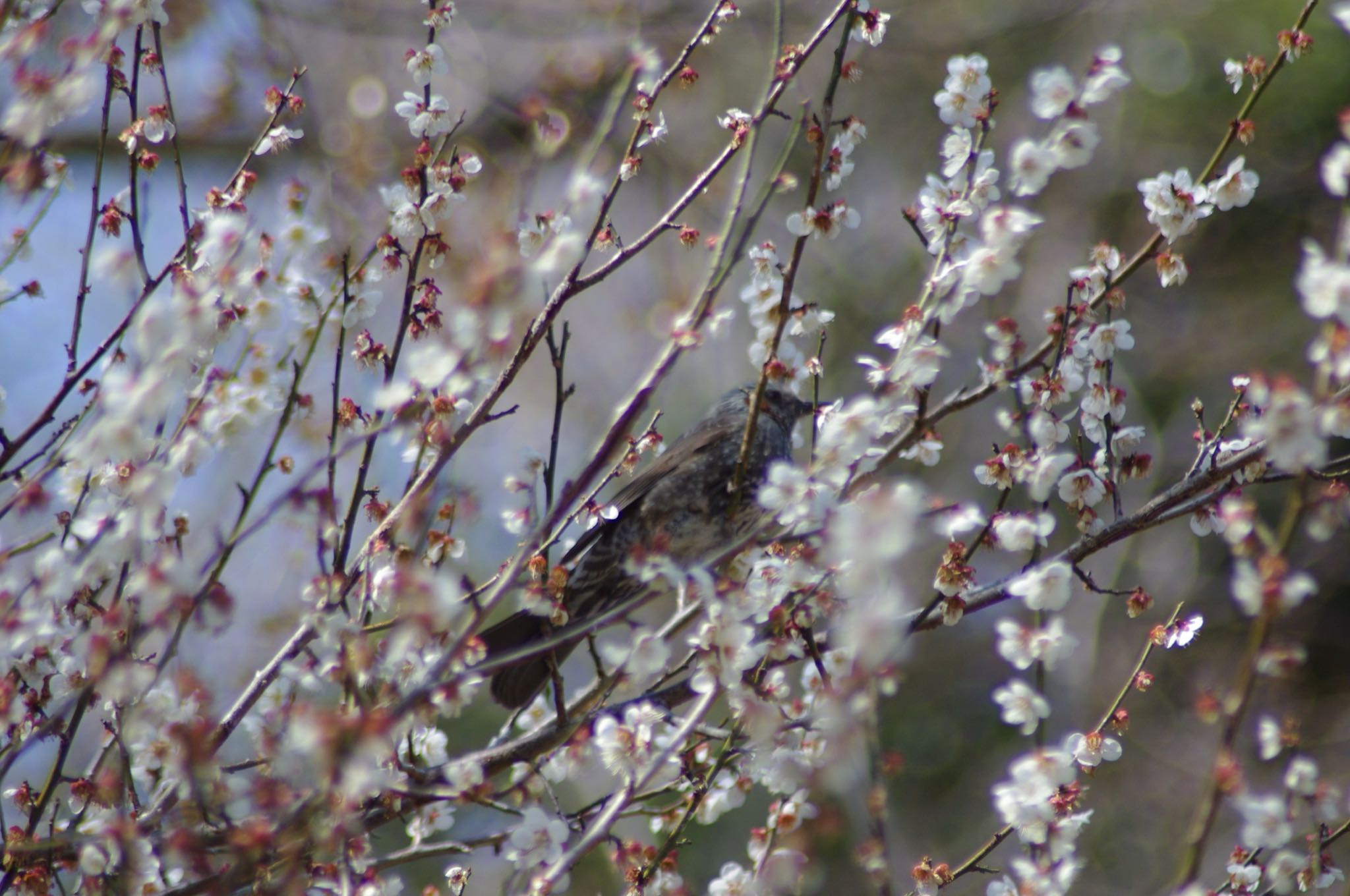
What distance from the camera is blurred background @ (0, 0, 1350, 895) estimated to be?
8141mm

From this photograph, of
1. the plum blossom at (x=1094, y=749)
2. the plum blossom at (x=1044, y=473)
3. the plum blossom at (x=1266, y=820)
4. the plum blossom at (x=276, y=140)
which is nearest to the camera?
the plum blossom at (x=1266, y=820)

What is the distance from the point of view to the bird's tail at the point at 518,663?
373 centimetres

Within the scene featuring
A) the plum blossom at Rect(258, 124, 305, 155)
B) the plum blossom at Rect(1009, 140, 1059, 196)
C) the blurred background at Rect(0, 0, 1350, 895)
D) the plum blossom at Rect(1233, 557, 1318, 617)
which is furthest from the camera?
the blurred background at Rect(0, 0, 1350, 895)

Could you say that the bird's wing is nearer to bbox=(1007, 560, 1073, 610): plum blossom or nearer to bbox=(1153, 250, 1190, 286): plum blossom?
bbox=(1007, 560, 1073, 610): plum blossom

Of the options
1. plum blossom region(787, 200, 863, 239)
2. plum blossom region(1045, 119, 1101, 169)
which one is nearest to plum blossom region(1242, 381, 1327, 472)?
plum blossom region(1045, 119, 1101, 169)

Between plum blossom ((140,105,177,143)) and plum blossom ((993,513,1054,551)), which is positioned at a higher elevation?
plum blossom ((140,105,177,143))

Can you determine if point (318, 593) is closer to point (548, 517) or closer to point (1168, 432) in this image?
point (548, 517)

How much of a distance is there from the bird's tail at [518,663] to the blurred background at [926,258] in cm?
298

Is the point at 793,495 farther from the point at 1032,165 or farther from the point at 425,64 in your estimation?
the point at 425,64

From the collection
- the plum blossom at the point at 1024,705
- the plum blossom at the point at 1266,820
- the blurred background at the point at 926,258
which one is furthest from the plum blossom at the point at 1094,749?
the blurred background at the point at 926,258

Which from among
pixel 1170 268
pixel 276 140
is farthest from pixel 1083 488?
pixel 276 140

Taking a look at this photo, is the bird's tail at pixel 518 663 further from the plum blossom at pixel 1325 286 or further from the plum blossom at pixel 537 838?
the plum blossom at pixel 1325 286

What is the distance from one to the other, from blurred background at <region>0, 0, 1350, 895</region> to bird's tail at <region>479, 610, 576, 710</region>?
2.98 meters

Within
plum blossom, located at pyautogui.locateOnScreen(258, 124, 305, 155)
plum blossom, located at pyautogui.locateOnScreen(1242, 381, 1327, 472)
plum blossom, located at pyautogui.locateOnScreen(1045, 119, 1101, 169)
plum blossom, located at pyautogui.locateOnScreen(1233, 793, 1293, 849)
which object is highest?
plum blossom, located at pyautogui.locateOnScreen(258, 124, 305, 155)
